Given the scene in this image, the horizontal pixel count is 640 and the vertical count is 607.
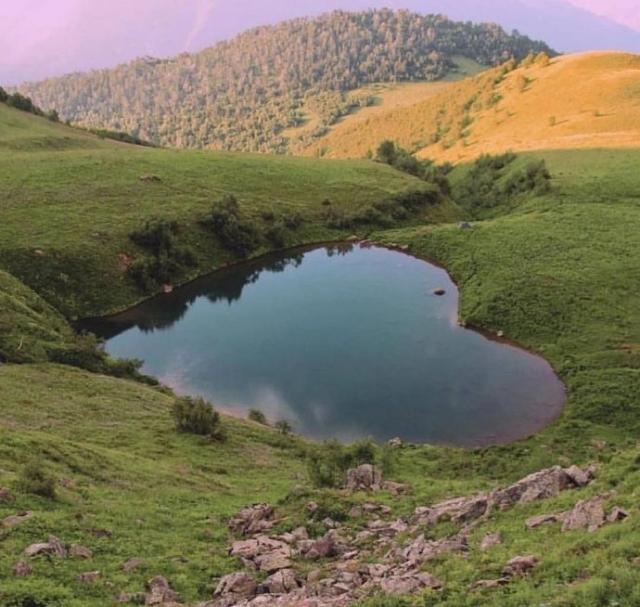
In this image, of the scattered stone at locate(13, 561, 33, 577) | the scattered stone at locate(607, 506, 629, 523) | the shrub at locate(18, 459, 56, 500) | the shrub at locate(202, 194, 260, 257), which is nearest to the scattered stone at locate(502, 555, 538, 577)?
the scattered stone at locate(607, 506, 629, 523)

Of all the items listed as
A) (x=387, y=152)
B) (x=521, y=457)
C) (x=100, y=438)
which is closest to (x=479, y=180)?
(x=387, y=152)

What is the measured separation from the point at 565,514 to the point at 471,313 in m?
41.3

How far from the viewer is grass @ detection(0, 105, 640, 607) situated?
50.1 feet

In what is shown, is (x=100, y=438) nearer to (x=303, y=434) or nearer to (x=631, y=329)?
(x=303, y=434)

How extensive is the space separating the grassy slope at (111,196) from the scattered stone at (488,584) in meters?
52.8

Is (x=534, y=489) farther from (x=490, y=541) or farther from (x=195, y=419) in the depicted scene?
(x=195, y=419)

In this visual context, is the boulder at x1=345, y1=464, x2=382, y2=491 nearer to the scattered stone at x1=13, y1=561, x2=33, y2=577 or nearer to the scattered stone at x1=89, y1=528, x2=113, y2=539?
the scattered stone at x1=89, y1=528, x2=113, y2=539

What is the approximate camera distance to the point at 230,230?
79.6 metres

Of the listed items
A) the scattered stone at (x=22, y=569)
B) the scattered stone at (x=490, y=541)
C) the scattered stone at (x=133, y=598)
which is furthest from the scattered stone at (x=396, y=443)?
the scattered stone at (x=22, y=569)

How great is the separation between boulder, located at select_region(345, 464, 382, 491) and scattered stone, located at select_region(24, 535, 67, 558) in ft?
38.4

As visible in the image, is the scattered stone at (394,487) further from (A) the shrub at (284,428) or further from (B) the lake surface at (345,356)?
(B) the lake surface at (345,356)

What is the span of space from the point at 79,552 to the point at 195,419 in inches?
579

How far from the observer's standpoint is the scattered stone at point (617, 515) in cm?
1505

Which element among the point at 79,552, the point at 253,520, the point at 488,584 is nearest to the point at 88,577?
the point at 79,552
